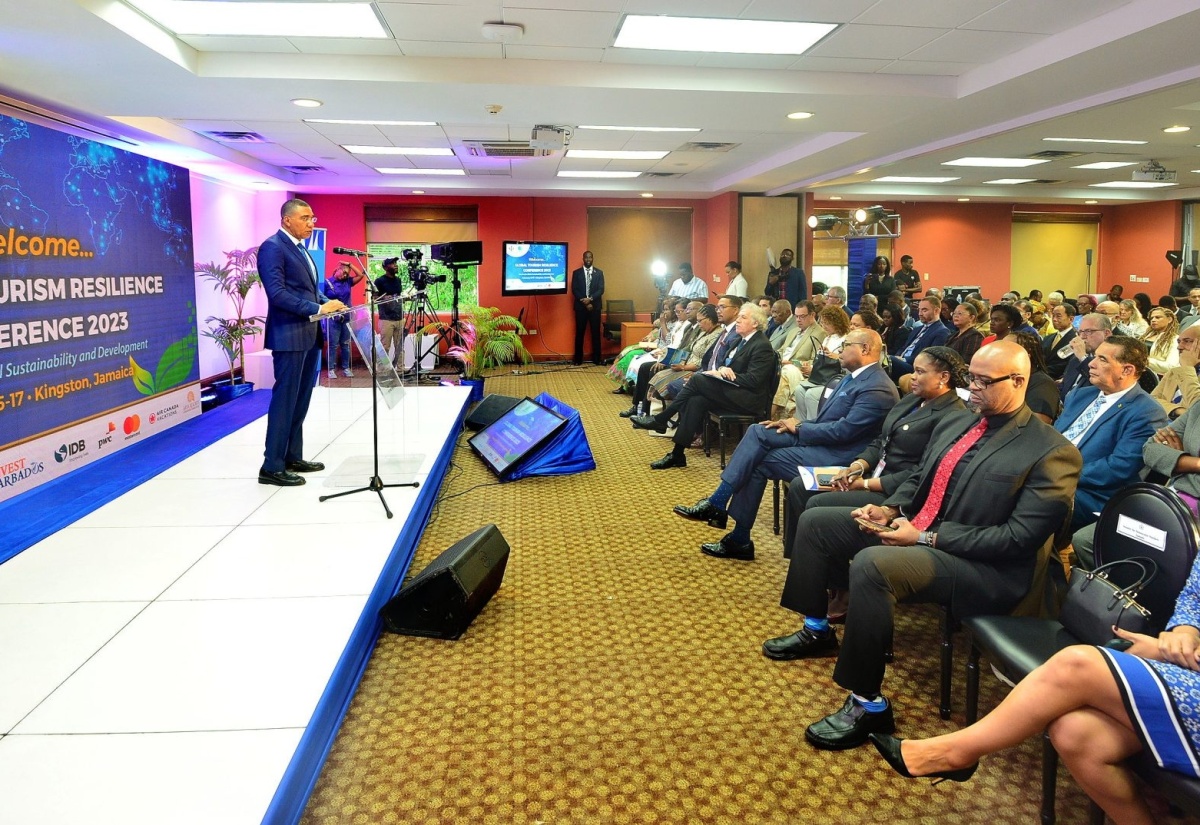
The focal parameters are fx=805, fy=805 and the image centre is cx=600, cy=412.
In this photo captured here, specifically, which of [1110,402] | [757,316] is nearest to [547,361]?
[757,316]

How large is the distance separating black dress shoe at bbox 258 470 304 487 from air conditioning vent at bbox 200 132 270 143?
16.1 ft

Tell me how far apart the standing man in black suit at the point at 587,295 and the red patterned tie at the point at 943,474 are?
10563mm

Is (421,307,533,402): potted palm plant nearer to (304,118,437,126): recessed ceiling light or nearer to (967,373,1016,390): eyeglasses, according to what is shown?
(304,118,437,126): recessed ceiling light

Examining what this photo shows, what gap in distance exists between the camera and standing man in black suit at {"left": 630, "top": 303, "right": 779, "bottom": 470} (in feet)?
18.8

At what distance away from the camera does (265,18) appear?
4.70 meters

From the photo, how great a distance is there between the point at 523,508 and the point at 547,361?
8.90 meters

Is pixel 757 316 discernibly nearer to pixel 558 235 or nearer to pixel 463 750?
pixel 463 750

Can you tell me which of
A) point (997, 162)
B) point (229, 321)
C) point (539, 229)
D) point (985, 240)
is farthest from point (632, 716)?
point (985, 240)

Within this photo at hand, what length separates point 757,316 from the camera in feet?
19.1

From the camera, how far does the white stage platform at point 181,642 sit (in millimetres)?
1975

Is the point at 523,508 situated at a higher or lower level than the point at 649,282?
lower

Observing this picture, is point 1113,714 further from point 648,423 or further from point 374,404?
point 648,423

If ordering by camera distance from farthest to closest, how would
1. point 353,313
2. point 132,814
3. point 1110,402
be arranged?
point 353,313, point 1110,402, point 132,814

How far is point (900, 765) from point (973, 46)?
483cm
